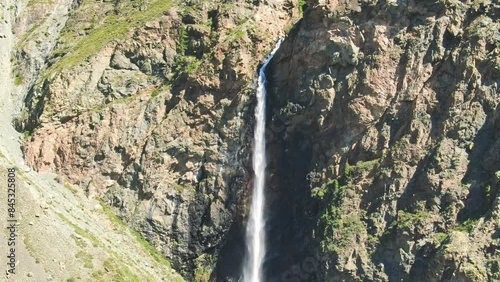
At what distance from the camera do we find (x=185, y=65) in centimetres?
5706

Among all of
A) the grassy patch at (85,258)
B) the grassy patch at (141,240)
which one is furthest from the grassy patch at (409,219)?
the grassy patch at (85,258)

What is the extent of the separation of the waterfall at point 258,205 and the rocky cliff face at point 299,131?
61cm

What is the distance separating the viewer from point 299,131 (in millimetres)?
50594

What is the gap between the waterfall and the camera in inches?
1971

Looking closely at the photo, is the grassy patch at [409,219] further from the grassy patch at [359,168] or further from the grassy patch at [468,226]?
the grassy patch at [359,168]

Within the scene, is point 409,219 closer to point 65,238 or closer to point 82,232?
point 82,232

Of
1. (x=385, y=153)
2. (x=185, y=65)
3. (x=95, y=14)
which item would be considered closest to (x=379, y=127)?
(x=385, y=153)

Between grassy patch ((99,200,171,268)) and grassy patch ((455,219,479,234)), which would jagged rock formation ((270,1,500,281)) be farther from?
grassy patch ((99,200,171,268))

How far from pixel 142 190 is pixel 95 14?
2296cm

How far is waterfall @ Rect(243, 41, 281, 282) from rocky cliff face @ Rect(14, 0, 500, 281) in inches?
24.1

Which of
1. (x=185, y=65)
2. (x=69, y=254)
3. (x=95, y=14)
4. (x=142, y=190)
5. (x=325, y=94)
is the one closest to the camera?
(x=69, y=254)

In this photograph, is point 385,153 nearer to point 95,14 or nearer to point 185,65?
point 185,65

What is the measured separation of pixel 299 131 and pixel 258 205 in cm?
602

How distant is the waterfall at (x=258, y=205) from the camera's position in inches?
1971
